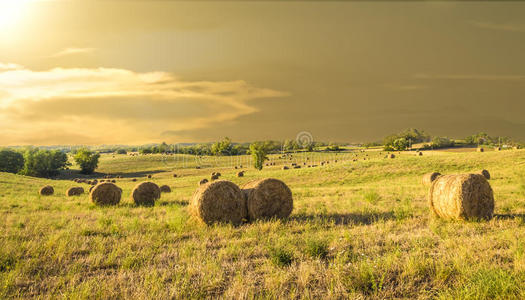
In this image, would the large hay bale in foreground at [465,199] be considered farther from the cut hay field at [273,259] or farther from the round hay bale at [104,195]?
the round hay bale at [104,195]

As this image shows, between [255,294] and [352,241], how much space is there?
4296mm

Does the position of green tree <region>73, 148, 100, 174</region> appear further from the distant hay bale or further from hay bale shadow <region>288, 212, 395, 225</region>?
hay bale shadow <region>288, 212, 395, 225</region>

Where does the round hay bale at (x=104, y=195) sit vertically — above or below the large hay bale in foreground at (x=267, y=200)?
below

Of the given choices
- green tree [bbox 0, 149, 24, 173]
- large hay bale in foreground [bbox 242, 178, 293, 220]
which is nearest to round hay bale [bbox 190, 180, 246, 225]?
large hay bale in foreground [bbox 242, 178, 293, 220]

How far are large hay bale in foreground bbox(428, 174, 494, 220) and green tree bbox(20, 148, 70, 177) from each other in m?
114

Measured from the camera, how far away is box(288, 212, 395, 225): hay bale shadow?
11.6 meters

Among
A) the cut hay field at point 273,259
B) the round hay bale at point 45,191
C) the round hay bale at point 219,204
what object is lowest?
the round hay bale at point 45,191

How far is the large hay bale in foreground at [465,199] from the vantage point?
447 inches

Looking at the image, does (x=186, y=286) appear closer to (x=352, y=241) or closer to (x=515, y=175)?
(x=352, y=241)

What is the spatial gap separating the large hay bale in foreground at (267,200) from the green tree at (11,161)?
114 m

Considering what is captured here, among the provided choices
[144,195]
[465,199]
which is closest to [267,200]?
[465,199]

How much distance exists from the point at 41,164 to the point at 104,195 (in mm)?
98228

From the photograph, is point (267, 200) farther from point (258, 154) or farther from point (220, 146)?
point (220, 146)

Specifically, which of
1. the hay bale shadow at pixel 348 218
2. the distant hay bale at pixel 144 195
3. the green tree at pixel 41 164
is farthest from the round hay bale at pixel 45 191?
the green tree at pixel 41 164
